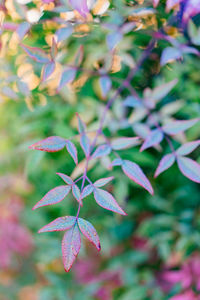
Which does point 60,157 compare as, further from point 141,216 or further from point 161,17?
point 161,17

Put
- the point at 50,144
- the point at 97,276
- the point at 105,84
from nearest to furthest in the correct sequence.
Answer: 1. the point at 50,144
2. the point at 105,84
3. the point at 97,276

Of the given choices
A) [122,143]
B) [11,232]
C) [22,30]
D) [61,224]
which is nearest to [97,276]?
[11,232]

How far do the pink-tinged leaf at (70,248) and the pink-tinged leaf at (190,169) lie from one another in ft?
0.93

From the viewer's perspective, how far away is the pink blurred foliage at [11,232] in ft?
5.84

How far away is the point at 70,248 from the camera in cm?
62

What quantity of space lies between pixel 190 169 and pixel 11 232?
4.21ft

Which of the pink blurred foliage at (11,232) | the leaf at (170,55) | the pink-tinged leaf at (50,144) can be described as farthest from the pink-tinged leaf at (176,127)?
the pink blurred foliage at (11,232)

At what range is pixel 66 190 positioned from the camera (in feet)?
2.25

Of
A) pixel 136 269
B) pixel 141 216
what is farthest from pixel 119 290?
pixel 141 216

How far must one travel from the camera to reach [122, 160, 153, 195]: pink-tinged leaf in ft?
2.31

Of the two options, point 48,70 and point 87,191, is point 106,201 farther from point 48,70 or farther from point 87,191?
point 48,70

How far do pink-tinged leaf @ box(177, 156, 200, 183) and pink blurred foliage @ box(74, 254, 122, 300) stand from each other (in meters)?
0.95

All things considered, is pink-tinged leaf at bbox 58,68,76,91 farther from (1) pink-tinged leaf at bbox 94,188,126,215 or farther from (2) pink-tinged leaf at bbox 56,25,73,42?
(1) pink-tinged leaf at bbox 94,188,126,215

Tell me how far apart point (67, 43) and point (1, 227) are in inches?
40.0
